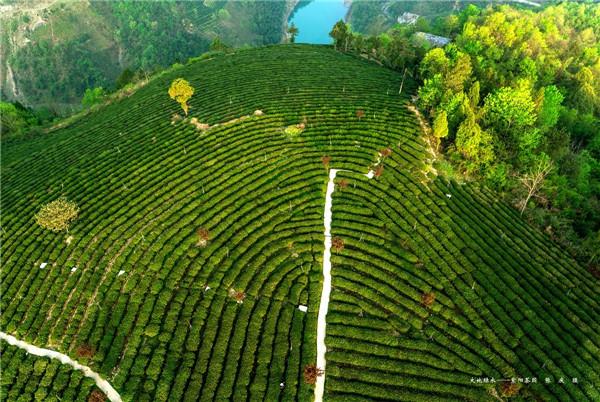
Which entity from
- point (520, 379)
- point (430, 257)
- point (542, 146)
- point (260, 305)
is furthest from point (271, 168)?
point (542, 146)

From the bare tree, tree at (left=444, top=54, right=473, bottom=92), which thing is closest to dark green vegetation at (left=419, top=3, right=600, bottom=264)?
tree at (left=444, top=54, right=473, bottom=92)

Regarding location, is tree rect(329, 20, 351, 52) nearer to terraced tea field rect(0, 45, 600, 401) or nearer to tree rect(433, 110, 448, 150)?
terraced tea field rect(0, 45, 600, 401)

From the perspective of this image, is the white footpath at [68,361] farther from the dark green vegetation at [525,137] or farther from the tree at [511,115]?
the tree at [511,115]

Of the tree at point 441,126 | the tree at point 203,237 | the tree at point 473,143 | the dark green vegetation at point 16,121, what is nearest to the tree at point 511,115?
the tree at point 473,143

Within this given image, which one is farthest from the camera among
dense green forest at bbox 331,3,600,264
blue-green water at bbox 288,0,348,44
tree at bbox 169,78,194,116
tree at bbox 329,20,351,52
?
blue-green water at bbox 288,0,348,44

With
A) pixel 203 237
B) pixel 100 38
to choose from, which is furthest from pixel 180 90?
pixel 100 38

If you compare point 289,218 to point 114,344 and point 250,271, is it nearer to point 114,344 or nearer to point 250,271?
point 250,271

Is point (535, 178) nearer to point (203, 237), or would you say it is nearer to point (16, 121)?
point (203, 237)
